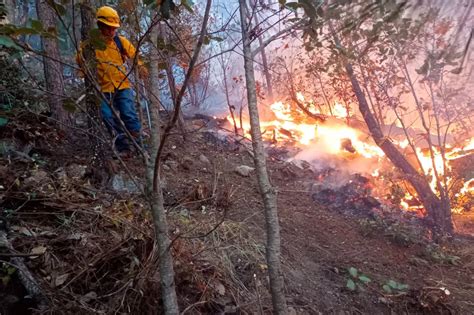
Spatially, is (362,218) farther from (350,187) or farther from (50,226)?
(50,226)

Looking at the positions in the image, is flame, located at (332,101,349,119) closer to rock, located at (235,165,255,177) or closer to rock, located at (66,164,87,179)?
rock, located at (235,165,255,177)

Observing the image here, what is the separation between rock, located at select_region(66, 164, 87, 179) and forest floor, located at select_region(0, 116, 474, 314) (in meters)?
0.02

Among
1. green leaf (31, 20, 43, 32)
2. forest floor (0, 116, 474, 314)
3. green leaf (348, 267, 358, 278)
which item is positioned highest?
green leaf (31, 20, 43, 32)

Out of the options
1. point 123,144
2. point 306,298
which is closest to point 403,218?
point 306,298

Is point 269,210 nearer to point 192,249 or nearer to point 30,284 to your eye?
point 192,249

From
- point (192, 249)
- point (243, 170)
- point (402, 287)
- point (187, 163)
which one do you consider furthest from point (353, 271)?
point (187, 163)

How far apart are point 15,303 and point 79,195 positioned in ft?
3.79

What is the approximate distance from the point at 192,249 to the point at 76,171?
1684 mm

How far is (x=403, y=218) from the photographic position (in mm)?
5262

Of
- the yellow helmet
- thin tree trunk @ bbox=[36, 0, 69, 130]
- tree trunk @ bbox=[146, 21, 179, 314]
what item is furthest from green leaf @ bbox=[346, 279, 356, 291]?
thin tree trunk @ bbox=[36, 0, 69, 130]

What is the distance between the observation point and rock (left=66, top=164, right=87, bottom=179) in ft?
11.2

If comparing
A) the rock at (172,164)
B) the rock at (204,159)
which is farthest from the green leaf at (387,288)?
the rock at (204,159)

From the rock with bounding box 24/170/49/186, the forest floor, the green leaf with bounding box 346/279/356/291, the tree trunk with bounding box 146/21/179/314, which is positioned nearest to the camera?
the tree trunk with bounding box 146/21/179/314

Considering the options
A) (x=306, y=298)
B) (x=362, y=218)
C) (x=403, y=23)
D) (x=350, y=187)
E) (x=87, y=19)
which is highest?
(x=87, y=19)
